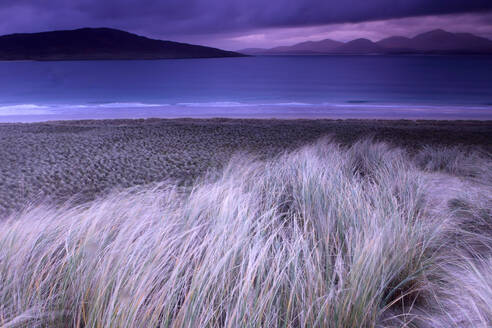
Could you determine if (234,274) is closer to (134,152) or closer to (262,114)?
(134,152)

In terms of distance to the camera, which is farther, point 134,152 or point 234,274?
point 134,152

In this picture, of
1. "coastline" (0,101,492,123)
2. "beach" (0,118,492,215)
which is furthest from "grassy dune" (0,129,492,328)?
"coastline" (0,101,492,123)

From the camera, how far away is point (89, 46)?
134m

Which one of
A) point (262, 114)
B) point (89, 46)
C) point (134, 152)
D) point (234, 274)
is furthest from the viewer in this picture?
point (89, 46)

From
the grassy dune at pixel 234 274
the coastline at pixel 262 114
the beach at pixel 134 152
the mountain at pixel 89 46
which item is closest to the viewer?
the grassy dune at pixel 234 274

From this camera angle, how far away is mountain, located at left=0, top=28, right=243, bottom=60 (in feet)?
392

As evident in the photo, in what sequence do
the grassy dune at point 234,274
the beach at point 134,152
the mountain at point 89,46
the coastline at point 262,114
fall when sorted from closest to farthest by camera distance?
the grassy dune at point 234,274, the beach at point 134,152, the coastline at point 262,114, the mountain at point 89,46

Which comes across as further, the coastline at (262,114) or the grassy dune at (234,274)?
the coastline at (262,114)

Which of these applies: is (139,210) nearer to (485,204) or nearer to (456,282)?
(456,282)

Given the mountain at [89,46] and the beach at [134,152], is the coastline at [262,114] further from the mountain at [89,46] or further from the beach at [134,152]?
the mountain at [89,46]

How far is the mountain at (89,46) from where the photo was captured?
120m

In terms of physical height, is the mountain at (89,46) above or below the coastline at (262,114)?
above

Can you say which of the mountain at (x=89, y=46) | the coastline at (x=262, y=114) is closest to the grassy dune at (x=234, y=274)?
the coastline at (x=262, y=114)

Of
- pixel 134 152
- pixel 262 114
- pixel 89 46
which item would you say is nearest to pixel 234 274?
pixel 134 152
